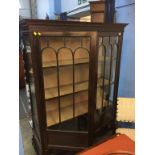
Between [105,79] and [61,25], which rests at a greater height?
[61,25]

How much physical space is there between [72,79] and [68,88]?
0.09 meters

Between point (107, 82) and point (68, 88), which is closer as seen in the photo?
point (68, 88)

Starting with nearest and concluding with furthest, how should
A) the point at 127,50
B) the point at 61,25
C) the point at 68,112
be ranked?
1. the point at 61,25
2. the point at 68,112
3. the point at 127,50

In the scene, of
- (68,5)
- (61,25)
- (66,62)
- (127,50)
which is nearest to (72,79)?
(66,62)

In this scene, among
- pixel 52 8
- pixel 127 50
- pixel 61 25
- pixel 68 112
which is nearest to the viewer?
pixel 61 25

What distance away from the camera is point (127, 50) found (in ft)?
6.84

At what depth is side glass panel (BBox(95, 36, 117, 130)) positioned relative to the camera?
1755 mm

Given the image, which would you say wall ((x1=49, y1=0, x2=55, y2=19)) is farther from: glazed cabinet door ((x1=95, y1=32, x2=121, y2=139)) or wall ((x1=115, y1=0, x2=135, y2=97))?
glazed cabinet door ((x1=95, y1=32, x2=121, y2=139))

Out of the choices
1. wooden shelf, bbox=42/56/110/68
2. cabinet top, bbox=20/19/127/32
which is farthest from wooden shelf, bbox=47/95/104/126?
cabinet top, bbox=20/19/127/32

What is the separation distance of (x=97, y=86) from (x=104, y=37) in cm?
45

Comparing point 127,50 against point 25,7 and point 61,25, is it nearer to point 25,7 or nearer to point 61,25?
point 61,25

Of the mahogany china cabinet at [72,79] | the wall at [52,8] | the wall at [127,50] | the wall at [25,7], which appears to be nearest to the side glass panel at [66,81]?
the mahogany china cabinet at [72,79]

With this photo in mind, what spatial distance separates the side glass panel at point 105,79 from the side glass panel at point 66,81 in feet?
0.44
